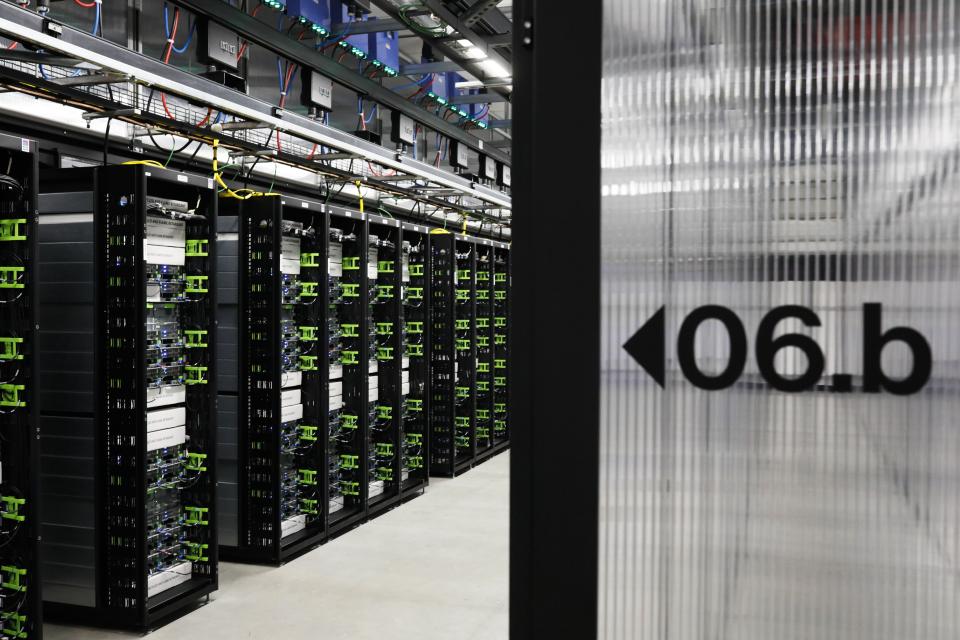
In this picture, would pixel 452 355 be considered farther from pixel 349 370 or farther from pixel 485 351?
pixel 349 370

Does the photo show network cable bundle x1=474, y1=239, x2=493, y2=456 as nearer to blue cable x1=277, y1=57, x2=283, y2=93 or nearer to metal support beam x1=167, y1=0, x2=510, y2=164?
metal support beam x1=167, y1=0, x2=510, y2=164

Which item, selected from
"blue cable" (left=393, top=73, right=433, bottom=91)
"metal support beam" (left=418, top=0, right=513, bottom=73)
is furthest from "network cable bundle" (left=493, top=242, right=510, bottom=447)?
"metal support beam" (left=418, top=0, right=513, bottom=73)

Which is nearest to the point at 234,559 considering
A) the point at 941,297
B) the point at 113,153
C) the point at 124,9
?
the point at 113,153

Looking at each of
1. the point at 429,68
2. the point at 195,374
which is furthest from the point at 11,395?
the point at 429,68

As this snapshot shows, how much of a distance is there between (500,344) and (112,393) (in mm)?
6049

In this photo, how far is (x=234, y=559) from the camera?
4.88 metres

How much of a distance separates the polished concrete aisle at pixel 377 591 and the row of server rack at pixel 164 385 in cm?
16

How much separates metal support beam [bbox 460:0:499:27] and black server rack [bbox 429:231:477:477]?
3.68m

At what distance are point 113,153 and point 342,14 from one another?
5.47ft

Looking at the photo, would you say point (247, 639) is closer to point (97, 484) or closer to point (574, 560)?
point (97, 484)

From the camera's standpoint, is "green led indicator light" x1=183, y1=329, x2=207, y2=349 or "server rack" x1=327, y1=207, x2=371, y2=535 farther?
"server rack" x1=327, y1=207, x2=371, y2=535

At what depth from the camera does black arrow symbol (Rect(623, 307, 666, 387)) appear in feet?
2.87

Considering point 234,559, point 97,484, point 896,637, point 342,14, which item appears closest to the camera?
point 896,637

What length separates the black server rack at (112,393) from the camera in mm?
3633
